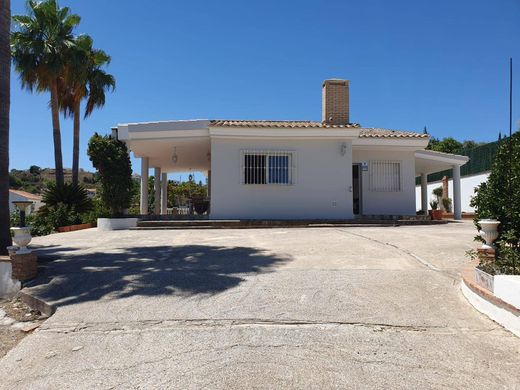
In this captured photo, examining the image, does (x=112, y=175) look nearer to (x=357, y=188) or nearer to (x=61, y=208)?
(x=61, y=208)

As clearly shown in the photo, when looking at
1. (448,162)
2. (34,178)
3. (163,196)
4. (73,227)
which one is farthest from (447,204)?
(34,178)

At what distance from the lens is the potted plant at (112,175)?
13344mm

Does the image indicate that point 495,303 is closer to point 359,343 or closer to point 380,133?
point 359,343

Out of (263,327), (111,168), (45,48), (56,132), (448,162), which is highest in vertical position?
(45,48)

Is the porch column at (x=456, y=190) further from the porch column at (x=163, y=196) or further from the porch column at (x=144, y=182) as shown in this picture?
the porch column at (x=163, y=196)

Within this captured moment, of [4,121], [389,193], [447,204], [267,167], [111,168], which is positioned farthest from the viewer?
[447,204]

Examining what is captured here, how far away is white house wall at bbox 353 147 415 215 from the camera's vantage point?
15898mm

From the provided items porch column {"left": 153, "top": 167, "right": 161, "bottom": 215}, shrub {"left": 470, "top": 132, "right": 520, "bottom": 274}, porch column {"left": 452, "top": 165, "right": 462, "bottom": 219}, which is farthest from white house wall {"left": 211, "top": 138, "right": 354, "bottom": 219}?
shrub {"left": 470, "top": 132, "right": 520, "bottom": 274}

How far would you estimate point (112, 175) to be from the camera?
13516 millimetres

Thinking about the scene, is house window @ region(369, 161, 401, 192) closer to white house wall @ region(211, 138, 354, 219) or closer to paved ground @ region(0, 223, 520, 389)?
white house wall @ region(211, 138, 354, 219)

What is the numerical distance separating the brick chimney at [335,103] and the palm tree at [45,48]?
11986mm

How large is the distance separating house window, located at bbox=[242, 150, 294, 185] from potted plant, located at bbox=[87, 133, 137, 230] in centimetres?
413

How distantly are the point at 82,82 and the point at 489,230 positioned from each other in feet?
62.7

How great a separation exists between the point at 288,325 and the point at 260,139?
10.5 metres
